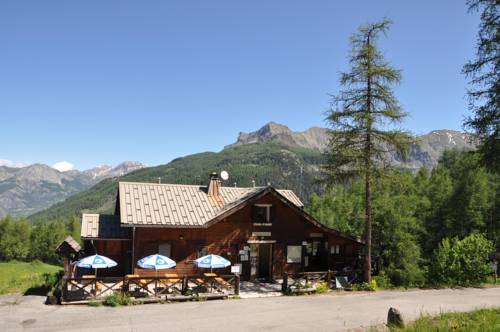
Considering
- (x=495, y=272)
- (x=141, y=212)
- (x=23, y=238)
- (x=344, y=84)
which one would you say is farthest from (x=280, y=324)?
(x=23, y=238)

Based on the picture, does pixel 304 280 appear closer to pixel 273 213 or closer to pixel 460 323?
pixel 273 213

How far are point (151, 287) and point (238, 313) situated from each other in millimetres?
8010

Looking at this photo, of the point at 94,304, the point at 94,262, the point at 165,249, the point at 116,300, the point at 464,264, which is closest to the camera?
the point at 94,304

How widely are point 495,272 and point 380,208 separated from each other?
9706mm

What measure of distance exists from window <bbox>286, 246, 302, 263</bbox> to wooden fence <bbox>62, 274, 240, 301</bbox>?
5736 millimetres

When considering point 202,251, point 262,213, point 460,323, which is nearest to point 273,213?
point 262,213

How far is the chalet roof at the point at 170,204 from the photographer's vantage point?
87.1 ft

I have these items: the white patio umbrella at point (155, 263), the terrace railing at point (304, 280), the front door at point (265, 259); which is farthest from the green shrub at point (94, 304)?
the front door at point (265, 259)

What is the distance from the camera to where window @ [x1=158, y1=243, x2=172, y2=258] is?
2653 centimetres

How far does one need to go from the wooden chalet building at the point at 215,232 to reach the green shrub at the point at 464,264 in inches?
221

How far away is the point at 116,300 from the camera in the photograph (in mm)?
20266

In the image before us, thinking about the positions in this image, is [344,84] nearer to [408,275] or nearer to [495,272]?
[408,275]

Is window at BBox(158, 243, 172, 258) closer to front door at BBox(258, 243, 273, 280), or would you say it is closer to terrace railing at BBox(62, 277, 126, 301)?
terrace railing at BBox(62, 277, 126, 301)

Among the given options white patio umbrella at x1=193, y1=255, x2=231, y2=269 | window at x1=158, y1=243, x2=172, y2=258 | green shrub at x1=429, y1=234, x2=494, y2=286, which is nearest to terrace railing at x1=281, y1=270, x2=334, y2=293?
white patio umbrella at x1=193, y1=255, x2=231, y2=269
